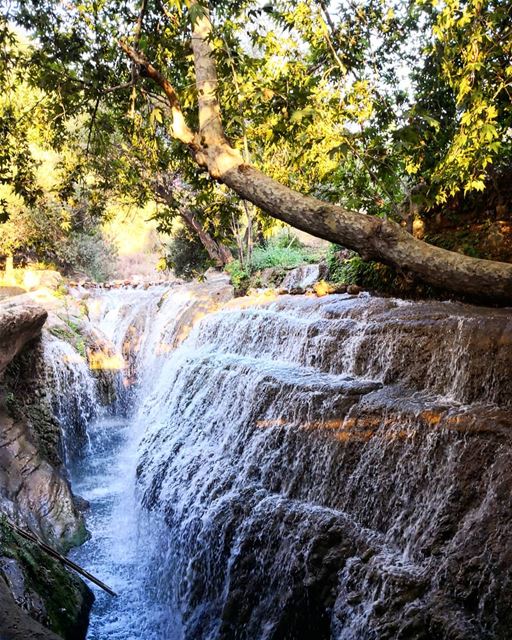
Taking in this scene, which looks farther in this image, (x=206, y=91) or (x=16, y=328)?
(x=16, y=328)

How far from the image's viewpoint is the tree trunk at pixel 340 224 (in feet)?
13.6

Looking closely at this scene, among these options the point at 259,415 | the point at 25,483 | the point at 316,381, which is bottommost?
the point at 25,483

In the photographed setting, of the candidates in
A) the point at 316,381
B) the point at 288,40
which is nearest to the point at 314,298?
the point at 316,381

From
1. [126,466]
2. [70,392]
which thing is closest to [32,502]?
[126,466]

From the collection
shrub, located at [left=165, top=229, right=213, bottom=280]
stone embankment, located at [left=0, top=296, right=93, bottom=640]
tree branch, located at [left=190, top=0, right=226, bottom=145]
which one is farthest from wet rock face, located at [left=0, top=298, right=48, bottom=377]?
shrub, located at [left=165, top=229, right=213, bottom=280]

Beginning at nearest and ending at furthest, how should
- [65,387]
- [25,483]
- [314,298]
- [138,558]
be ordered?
[138,558] → [25,483] → [314,298] → [65,387]

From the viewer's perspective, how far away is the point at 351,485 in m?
3.74

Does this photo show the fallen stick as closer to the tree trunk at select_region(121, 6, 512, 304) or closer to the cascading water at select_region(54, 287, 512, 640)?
the cascading water at select_region(54, 287, 512, 640)

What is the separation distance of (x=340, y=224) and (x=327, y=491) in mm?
2185

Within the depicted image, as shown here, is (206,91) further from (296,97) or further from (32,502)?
(32,502)

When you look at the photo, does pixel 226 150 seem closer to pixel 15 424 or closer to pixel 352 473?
pixel 352 473

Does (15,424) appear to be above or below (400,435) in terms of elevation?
below

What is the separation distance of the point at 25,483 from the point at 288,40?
648 cm

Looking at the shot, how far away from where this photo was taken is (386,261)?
4.30 meters
